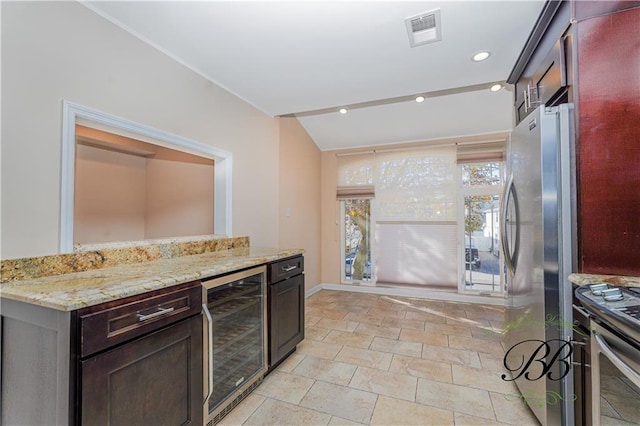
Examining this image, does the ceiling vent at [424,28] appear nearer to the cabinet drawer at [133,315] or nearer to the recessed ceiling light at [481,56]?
the recessed ceiling light at [481,56]

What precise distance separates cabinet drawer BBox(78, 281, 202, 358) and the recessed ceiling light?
2.48 metres

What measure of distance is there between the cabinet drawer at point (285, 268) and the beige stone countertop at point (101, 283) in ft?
1.10

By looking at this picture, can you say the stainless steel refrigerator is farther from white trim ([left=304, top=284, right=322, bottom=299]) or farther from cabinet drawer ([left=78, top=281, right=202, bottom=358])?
white trim ([left=304, top=284, right=322, bottom=299])

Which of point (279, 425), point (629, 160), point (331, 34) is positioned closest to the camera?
point (629, 160)

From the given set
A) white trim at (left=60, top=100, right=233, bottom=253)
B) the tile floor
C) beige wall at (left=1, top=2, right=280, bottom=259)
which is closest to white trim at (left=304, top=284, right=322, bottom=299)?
the tile floor

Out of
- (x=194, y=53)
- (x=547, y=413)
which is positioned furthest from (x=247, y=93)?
(x=547, y=413)

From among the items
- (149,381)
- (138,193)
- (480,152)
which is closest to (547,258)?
(149,381)

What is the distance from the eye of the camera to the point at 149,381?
1.25 m

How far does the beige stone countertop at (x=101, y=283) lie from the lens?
1.05 metres

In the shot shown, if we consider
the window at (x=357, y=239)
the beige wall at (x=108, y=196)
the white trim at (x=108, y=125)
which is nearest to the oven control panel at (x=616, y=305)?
the white trim at (x=108, y=125)

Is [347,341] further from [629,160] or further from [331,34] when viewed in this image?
[331,34]

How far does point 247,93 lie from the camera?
9.04 ft

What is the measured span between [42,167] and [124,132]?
0.53 m

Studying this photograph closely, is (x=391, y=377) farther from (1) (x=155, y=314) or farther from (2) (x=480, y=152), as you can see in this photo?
(2) (x=480, y=152)
